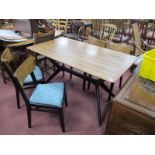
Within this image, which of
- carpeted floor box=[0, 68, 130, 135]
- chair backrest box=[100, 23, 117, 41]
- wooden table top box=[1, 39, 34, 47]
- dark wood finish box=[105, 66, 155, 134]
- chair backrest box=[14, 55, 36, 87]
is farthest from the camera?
chair backrest box=[100, 23, 117, 41]

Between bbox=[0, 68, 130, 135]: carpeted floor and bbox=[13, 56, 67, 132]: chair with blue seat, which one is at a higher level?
bbox=[13, 56, 67, 132]: chair with blue seat

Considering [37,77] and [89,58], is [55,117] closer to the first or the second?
[37,77]

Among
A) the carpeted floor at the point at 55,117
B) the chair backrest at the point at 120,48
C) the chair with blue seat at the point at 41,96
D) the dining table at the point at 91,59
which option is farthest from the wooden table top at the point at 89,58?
the carpeted floor at the point at 55,117

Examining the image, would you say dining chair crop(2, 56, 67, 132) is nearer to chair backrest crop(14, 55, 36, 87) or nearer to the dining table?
chair backrest crop(14, 55, 36, 87)

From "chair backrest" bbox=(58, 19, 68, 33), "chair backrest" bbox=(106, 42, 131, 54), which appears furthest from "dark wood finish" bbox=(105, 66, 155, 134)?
"chair backrest" bbox=(58, 19, 68, 33)

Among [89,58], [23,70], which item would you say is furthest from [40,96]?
[89,58]

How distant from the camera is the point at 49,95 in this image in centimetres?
174

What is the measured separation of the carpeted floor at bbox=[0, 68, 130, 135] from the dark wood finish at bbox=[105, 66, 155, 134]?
33.6 inches

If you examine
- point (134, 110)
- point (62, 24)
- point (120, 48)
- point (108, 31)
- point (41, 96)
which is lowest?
Answer: point (41, 96)

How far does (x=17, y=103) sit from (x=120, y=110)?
Answer: 63.2 inches

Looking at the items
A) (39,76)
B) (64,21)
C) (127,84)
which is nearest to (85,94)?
(39,76)

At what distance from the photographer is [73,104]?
7.52 ft

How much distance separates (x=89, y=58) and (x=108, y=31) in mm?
1877

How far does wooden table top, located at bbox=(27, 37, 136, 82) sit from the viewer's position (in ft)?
5.31
